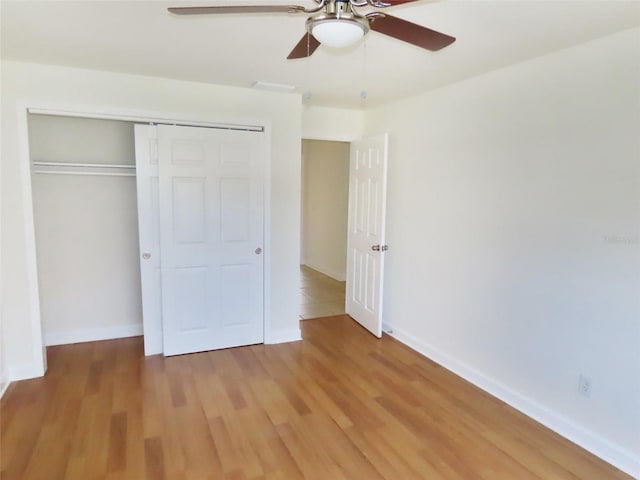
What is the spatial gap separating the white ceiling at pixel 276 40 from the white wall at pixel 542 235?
28 cm

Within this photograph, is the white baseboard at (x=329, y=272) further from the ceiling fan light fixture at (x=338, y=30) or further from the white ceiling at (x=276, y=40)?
the ceiling fan light fixture at (x=338, y=30)

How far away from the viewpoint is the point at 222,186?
138 inches

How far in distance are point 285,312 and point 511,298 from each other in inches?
79.8

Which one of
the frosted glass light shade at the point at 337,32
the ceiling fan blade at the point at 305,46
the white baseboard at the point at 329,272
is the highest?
the ceiling fan blade at the point at 305,46

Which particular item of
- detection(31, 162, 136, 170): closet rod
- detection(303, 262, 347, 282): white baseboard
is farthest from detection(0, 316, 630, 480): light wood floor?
detection(303, 262, 347, 282): white baseboard

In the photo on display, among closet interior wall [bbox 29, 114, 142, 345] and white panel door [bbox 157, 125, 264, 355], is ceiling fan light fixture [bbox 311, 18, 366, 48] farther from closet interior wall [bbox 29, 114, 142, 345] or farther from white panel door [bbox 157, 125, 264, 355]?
closet interior wall [bbox 29, 114, 142, 345]

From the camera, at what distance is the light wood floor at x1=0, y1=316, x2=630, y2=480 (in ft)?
7.02

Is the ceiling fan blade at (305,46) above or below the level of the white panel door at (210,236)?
above

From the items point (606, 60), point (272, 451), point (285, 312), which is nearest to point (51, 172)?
point (285, 312)

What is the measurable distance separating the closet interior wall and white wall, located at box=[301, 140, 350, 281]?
130 inches

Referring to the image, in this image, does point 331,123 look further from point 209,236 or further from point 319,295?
point 319,295

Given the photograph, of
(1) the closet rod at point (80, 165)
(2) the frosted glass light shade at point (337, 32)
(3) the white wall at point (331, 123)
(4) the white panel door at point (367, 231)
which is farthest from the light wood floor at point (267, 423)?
(3) the white wall at point (331, 123)

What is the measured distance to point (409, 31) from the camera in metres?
1.58

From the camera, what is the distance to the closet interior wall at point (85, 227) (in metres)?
3.52
